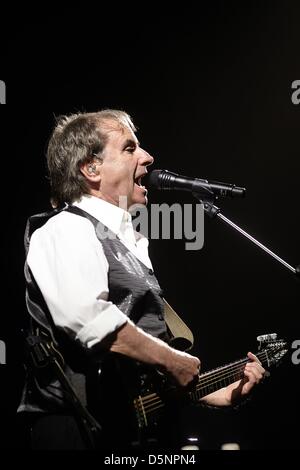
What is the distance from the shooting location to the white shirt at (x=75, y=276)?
57.3 inches

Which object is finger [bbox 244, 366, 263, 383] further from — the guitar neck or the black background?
the black background

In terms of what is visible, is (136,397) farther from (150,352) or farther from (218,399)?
(218,399)

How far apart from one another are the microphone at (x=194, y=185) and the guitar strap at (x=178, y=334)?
1.52 feet

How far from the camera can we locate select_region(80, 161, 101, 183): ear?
2027 mm

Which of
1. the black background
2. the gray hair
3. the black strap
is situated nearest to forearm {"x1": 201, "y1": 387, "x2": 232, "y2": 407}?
the black strap

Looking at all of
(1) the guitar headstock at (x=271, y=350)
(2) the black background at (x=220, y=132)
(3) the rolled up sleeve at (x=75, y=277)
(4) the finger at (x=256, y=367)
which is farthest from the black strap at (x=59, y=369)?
(2) the black background at (x=220, y=132)

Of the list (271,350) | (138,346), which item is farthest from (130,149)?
(271,350)

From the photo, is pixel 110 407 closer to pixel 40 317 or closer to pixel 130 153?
pixel 40 317

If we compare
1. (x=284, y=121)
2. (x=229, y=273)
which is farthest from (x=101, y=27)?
(x=229, y=273)

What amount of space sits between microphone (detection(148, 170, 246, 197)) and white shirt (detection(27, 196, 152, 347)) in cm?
46

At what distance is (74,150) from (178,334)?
87cm

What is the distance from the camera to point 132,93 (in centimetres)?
319

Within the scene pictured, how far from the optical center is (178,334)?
2004 millimetres
